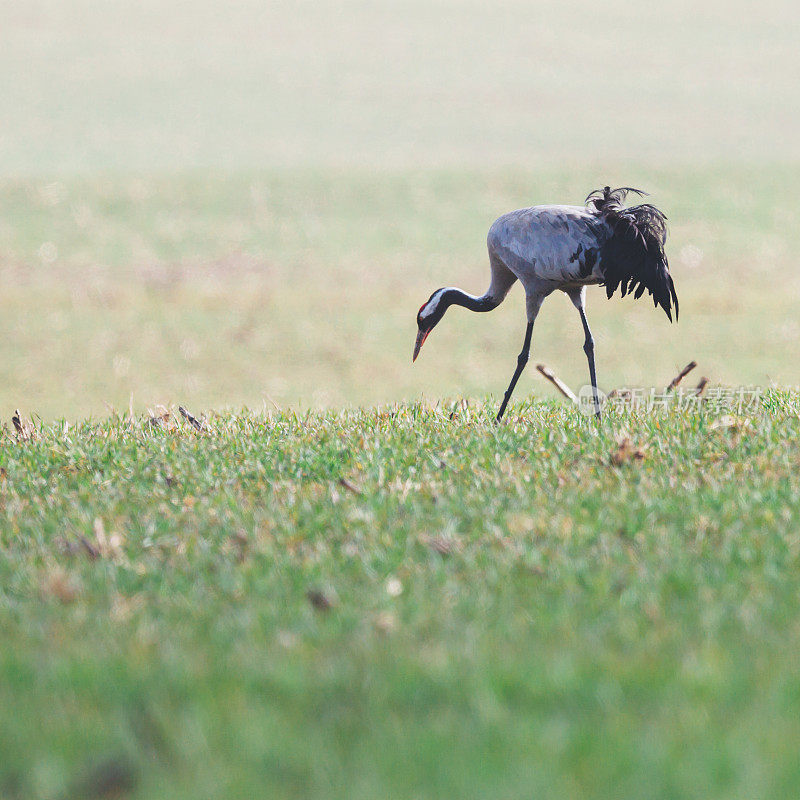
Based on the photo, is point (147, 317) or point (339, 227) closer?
point (147, 317)

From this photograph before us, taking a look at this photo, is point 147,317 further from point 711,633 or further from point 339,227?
point 711,633

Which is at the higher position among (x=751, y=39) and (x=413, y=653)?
(x=751, y=39)

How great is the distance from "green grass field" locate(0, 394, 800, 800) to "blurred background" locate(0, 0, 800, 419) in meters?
3.86

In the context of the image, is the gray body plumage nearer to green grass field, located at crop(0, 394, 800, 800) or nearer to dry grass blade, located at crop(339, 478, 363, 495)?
green grass field, located at crop(0, 394, 800, 800)

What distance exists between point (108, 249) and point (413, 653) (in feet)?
87.1

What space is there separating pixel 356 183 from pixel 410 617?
31.2 meters

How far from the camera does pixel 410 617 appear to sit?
484 cm

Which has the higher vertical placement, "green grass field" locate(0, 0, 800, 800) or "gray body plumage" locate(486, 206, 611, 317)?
"gray body plumage" locate(486, 206, 611, 317)

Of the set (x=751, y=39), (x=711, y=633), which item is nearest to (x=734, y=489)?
(x=711, y=633)

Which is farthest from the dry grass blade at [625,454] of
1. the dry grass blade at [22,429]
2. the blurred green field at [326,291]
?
the blurred green field at [326,291]

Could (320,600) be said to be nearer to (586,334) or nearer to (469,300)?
(586,334)

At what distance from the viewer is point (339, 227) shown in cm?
3225

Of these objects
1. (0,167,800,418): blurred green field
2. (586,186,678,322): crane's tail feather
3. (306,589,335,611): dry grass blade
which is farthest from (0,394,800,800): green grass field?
(0,167,800,418): blurred green field

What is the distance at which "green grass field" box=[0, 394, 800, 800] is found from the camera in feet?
12.0
